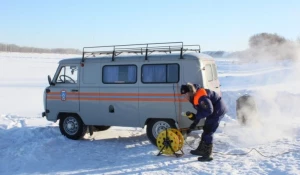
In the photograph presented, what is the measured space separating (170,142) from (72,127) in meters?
3.67

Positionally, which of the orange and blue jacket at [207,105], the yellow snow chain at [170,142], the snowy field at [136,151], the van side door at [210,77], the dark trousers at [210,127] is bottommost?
the snowy field at [136,151]

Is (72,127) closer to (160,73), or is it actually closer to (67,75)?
(67,75)

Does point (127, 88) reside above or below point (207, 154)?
above

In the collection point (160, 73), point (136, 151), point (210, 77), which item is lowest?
point (136, 151)

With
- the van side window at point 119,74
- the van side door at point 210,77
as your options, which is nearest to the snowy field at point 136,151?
the van side door at point 210,77

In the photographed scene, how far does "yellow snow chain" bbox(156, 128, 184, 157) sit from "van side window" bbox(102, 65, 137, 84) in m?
2.08

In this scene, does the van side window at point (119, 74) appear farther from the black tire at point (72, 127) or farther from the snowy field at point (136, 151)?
the snowy field at point (136, 151)

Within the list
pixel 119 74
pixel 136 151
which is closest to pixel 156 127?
pixel 136 151

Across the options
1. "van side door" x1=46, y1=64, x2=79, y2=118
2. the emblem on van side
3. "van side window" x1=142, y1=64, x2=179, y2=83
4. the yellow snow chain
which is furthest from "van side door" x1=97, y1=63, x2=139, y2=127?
the yellow snow chain

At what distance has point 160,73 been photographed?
32.4 feet

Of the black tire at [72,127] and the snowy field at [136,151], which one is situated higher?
the black tire at [72,127]

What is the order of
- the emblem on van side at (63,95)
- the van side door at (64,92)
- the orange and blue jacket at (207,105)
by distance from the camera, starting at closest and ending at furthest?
the orange and blue jacket at (207,105), the van side door at (64,92), the emblem on van side at (63,95)

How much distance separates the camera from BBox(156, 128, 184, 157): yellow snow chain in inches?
340

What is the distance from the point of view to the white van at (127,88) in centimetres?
962
